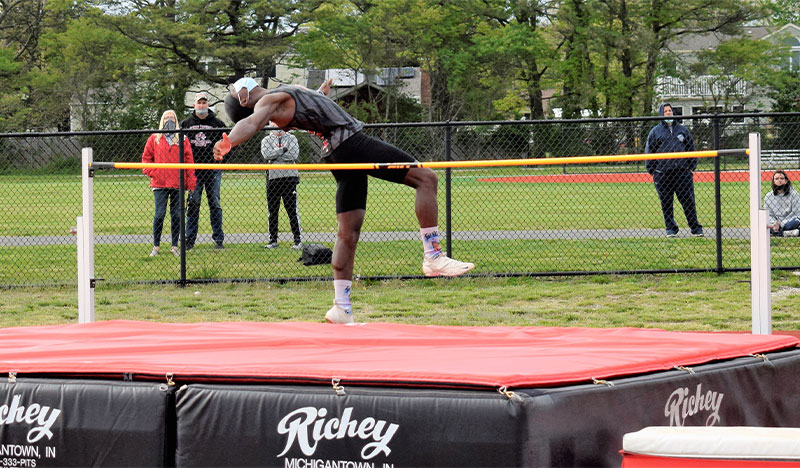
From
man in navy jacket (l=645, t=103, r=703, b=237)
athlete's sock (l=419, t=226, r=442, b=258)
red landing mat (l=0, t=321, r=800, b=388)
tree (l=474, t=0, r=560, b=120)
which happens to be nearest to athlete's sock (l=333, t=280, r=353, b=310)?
red landing mat (l=0, t=321, r=800, b=388)

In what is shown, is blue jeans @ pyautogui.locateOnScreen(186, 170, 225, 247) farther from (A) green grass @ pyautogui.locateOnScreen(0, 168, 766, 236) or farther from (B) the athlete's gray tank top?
(B) the athlete's gray tank top

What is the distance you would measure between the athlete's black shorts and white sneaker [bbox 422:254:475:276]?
580mm

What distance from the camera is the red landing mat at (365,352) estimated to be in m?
3.91

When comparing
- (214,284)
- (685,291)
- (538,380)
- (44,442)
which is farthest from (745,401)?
(214,284)

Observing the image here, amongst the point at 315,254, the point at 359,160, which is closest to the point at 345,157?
the point at 359,160

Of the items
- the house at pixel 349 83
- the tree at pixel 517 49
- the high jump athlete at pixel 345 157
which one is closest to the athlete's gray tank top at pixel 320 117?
the high jump athlete at pixel 345 157

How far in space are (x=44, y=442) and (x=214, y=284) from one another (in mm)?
6723

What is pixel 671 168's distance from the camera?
12148mm

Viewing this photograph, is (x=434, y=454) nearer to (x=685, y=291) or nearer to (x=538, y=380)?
(x=538, y=380)

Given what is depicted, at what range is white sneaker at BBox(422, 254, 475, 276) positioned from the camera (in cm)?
619

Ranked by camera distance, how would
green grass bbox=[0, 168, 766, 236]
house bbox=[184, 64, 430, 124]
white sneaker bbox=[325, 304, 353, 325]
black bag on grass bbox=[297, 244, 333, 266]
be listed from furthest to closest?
house bbox=[184, 64, 430, 124]
green grass bbox=[0, 168, 766, 236]
black bag on grass bbox=[297, 244, 333, 266]
white sneaker bbox=[325, 304, 353, 325]

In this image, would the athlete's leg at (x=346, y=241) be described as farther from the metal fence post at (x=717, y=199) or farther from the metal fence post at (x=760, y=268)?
the metal fence post at (x=717, y=199)

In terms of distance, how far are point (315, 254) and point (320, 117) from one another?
5.09 m

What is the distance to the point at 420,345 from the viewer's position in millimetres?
5141
